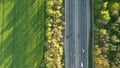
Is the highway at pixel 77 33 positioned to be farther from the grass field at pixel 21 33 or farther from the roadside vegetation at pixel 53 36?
the grass field at pixel 21 33

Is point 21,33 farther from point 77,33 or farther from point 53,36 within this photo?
point 77,33

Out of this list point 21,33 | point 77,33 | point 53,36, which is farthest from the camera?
point 77,33

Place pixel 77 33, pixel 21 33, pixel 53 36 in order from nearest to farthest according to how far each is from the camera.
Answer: pixel 21 33, pixel 53 36, pixel 77 33

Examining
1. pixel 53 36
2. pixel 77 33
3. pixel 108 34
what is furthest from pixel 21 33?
Answer: pixel 108 34

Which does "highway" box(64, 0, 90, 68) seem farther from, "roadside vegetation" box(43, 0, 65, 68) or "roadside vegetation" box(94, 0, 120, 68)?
"roadside vegetation" box(94, 0, 120, 68)

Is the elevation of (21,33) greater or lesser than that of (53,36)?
greater

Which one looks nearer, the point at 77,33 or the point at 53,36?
the point at 53,36
